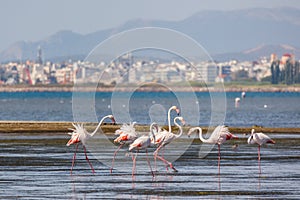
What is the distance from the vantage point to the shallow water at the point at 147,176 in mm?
25875

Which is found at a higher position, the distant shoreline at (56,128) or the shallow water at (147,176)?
the shallow water at (147,176)

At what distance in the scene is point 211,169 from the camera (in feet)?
107

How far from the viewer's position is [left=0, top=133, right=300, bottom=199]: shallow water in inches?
1019

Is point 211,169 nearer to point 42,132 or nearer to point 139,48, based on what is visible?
point 139,48

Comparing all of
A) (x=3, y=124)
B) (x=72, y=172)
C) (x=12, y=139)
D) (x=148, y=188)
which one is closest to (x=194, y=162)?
(x=72, y=172)

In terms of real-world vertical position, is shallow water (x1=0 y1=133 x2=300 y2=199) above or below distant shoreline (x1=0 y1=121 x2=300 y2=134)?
above

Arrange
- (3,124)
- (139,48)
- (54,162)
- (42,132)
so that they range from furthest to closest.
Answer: (3,124) → (42,132) → (139,48) → (54,162)

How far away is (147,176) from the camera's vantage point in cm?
3067

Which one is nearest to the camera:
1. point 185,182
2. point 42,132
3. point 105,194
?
point 105,194

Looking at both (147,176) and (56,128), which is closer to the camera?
(147,176)

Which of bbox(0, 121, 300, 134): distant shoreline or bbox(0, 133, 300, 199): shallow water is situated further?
bbox(0, 121, 300, 134): distant shoreline

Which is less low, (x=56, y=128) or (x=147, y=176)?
(x=147, y=176)

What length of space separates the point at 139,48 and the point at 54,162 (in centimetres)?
867

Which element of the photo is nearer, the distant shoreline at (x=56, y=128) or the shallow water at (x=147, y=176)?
the shallow water at (x=147, y=176)
